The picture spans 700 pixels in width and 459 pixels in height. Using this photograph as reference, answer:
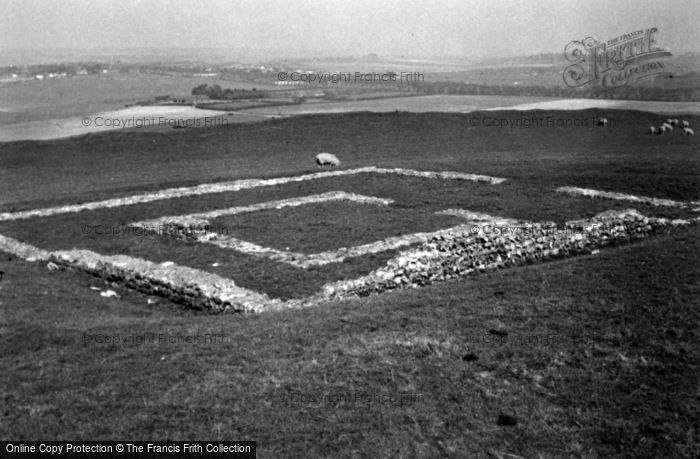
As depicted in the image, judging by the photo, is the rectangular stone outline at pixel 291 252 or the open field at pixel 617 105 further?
the open field at pixel 617 105

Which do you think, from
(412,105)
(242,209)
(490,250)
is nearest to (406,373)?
(490,250)

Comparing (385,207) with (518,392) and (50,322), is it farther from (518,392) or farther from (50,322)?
(518,392)

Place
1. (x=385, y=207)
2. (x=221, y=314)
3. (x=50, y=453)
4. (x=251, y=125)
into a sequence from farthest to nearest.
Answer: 1. (x=251, y=125)
2. (x=385, y=207)
3. (x=221, y=314)
4. (x=50, y=453)

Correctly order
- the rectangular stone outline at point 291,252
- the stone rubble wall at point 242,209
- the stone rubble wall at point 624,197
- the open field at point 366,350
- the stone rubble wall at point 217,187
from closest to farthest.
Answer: the open field at point 366,350
the rectangular stone outline at point 291,252
the stone rubble wall at point 242,209
the stone rubble wall at point 624,197
the stone rubble wall at point 217,187

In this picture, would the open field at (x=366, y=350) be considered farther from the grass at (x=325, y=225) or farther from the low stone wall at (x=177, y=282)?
the low stone wall at (x=177, y=282)

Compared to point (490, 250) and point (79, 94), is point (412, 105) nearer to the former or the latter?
point (490, 250)

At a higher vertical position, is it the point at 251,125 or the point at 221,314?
the point at 251,125

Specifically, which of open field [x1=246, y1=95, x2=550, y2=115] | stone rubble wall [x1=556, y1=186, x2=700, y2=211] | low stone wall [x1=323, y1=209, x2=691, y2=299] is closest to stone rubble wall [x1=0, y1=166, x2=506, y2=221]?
stone rubble wall [x1=556, y1=186, x2=700, y2=211]

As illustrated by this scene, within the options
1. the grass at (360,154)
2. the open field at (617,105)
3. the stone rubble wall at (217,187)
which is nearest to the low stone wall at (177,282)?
the stone rubble wall at (217,187)

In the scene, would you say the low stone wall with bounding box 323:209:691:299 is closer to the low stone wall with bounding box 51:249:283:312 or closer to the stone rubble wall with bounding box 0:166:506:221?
the low stone wall with bounding box 51:249:283:312

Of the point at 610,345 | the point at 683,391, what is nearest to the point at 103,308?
the point at 610,345
